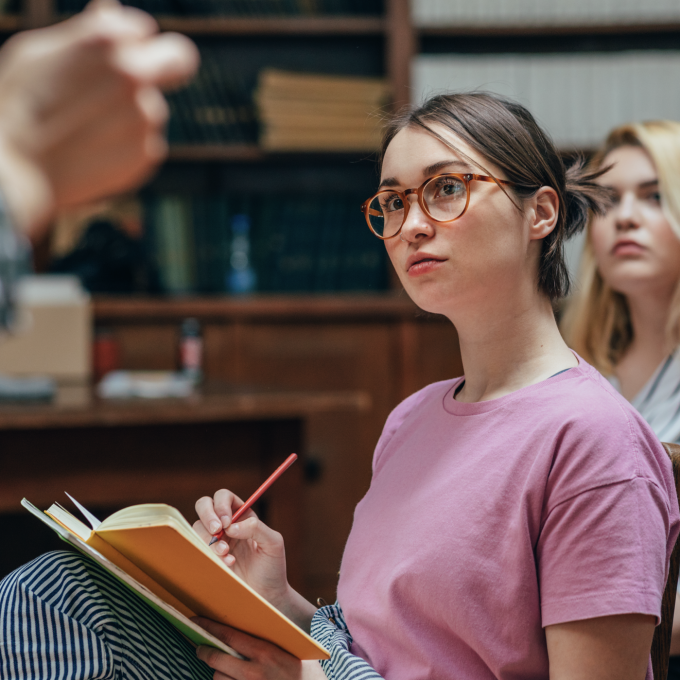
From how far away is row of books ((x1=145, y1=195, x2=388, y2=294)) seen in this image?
9.05ft

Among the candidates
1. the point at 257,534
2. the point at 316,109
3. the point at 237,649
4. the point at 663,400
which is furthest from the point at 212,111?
the point at 237,649

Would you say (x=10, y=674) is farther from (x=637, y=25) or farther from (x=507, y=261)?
(x=637, y=25)

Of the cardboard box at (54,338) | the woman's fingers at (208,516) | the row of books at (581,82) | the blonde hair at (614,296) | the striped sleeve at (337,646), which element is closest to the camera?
the striped sleeve at (337,646)

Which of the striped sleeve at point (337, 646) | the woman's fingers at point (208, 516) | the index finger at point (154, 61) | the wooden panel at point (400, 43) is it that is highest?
the wooden panel at point (400, 43)

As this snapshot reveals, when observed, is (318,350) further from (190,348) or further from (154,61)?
(154,61)

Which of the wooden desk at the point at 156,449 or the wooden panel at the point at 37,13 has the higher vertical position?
the wooden panel at the point at 37,13

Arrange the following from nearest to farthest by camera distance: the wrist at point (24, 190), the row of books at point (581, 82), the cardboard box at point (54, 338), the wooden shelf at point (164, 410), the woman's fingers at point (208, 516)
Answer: the wrist at point (24, 190)
the woman's fingers at point (208, 516)
the wooden shelf at point (164, 410)
the cardboard box at point (54, 338)
the row of books at point (581, 82)

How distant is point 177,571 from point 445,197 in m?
0.44

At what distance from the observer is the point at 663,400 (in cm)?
114

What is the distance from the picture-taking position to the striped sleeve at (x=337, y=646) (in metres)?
0.77

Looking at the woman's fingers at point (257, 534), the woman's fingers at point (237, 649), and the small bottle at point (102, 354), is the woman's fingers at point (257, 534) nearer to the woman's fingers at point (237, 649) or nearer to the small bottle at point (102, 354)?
the woman's fingers at point (237, 649)

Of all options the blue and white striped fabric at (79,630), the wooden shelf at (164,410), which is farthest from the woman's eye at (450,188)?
the wooden shelf at (164,410)

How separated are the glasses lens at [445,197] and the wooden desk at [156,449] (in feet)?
3.55

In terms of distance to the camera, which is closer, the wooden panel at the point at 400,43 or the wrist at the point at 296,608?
the wrist at the point at 296,608
